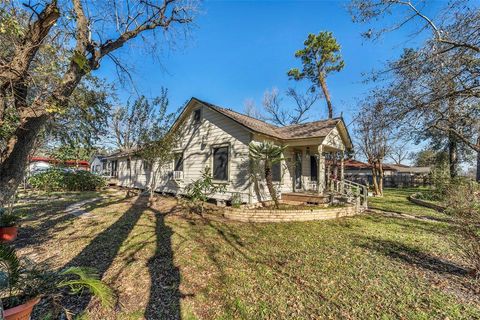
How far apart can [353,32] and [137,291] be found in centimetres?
878

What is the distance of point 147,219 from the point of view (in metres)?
8.06

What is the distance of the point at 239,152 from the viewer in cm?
1018

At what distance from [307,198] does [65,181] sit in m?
18.4

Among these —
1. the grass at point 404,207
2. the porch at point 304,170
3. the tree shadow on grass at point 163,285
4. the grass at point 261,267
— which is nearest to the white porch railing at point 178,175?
the grass at point 261,267

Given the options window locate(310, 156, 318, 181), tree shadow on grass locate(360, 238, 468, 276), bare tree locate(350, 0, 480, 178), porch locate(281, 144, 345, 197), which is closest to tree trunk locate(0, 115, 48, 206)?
tree shadow on grass locate(360, 238, 468, 276)

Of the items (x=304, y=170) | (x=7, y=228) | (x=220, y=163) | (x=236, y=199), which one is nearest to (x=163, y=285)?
(x=7, y=228)

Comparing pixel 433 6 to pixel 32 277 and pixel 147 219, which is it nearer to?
pixel 32 277

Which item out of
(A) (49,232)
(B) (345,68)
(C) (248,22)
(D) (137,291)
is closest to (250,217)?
(D) (137,291)

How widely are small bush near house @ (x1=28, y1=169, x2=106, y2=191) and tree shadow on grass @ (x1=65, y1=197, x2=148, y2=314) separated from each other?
42.3ft

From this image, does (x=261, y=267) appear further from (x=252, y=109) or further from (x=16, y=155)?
(x=252, y=109)

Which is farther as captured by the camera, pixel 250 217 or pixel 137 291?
pixel 250 217

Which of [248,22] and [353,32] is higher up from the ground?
[248,22]

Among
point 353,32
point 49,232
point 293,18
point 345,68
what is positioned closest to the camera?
point 49,232

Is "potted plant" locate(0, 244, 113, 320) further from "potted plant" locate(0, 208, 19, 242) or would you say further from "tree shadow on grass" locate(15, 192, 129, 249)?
"tree shadow on grass" locate(15, 192, 129, 249)
